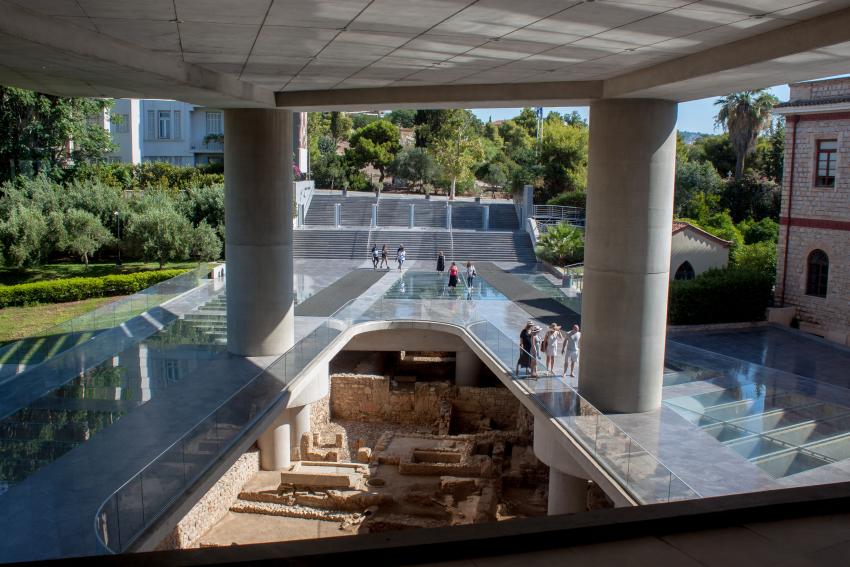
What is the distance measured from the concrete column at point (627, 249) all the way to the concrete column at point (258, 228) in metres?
7.11

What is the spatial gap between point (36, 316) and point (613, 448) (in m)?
22.7

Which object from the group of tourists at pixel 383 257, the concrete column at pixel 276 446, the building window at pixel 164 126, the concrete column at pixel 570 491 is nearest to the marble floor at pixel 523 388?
the concrete column at pixel 570 491

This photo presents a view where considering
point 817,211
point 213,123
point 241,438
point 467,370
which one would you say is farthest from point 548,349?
point 213,123

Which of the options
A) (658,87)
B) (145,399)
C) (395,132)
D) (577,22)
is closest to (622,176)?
(658,87)

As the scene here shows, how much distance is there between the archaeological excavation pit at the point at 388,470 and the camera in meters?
16.2

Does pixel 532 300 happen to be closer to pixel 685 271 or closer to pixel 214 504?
pixel 685 271

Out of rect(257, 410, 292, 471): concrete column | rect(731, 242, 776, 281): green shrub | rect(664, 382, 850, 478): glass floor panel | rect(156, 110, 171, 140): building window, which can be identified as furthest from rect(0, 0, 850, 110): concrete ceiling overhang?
rect(156, 110, 171, 140): building window

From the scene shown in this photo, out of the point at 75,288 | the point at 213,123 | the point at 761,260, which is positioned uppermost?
the point at 213,123

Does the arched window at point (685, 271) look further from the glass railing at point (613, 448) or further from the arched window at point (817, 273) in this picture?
the glass railing at point (613, 448)

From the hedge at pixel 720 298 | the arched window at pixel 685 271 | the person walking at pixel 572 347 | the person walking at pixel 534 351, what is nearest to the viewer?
the person walking at pixel 534 351

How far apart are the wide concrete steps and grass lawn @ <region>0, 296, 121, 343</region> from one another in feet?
35.4

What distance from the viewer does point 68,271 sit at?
1313 inches

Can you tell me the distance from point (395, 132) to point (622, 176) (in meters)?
57.7

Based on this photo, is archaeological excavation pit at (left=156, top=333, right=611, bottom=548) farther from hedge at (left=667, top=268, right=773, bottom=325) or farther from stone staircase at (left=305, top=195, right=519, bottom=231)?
stone staircase at (left=305, top=195, right=519, bottom=231)
